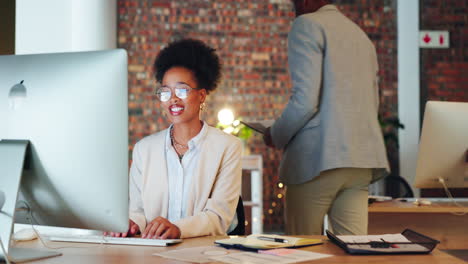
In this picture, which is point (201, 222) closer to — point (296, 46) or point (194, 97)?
point (194, 97)

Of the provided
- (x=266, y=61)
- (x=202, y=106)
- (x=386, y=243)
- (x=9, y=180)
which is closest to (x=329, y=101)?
Result: (x=202, y=106)

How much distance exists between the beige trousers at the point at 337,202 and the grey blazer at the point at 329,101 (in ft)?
0.16

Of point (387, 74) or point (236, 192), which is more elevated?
point (387, 74)

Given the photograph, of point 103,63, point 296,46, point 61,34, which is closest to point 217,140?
point 296,46

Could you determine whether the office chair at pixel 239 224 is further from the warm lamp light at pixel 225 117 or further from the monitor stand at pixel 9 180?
the warm lamp light at pixel 225 117

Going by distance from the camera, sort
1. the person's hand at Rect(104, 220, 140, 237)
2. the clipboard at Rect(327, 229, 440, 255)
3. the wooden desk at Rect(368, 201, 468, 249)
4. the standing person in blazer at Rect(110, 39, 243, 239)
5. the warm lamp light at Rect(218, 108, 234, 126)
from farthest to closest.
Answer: the warm lamp light at Rect(218, 108, 234, 126)
the wooden desk at Rect(368, 201, 468, 249)
the standing person in blazer at Rect(110, 39, 243, 239)
the person's hand at Rect(104, 220, 140, 237)
the clipboard at Rect(327, 229, 440, 255)

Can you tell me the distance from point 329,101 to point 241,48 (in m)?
4.11

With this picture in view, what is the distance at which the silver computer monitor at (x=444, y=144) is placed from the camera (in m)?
2.10

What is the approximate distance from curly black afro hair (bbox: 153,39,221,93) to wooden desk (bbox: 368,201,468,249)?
954 millimetres

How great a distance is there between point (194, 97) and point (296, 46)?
0.46 meters

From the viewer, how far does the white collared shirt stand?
6.24 feet

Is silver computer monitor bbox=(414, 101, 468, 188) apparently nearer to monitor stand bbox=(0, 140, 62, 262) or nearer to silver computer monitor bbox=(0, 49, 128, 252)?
silver computer monitor bbox=(0, 49, 128, 252)

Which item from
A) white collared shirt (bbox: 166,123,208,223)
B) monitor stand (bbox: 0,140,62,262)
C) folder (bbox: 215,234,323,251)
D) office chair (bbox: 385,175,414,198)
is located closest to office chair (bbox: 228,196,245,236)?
white collared shirt (bbox: 166,123,208,223)

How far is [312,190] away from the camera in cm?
216
